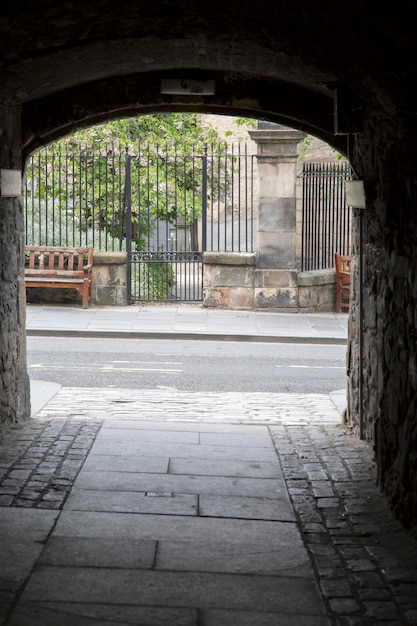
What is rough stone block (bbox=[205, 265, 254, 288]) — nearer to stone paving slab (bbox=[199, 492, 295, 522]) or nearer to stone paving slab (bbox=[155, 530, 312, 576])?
stone paving slab (bbox=[199, 492, 295, 522])

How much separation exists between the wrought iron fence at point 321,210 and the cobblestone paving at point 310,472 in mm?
7835

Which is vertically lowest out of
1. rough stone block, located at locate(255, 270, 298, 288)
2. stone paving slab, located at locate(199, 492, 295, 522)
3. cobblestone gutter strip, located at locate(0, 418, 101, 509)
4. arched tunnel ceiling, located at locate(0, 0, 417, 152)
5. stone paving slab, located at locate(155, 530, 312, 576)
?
stone paving slab, located at locate(199, 492, 295, 522)

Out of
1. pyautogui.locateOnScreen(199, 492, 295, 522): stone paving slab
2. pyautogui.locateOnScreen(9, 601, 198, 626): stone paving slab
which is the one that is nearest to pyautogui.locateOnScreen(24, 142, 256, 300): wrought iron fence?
pyautogui.locateOnScreen(199, 492, 295, 522): stone paving slab

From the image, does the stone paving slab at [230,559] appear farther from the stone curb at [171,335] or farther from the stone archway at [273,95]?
the stone curb at [171,335]

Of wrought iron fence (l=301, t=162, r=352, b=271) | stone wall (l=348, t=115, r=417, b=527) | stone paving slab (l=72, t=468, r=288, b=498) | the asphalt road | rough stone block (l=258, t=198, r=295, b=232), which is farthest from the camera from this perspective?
wrought iron fence (l=301, t=162, r=352, b=271)

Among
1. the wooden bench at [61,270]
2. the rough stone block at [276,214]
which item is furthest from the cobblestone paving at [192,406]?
the rough stone block at [276,214]

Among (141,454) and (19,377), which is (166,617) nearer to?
(141,454)

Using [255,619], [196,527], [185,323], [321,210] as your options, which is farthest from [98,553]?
[321,210]

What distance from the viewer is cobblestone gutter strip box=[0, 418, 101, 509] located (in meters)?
6.21

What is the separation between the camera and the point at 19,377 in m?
8.64

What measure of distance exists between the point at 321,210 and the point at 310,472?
12.0m

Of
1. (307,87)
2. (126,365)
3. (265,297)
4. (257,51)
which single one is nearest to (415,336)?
(257,51)

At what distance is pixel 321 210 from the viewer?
18484 mm

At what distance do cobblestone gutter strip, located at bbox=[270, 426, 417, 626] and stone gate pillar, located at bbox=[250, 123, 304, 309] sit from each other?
949cm
